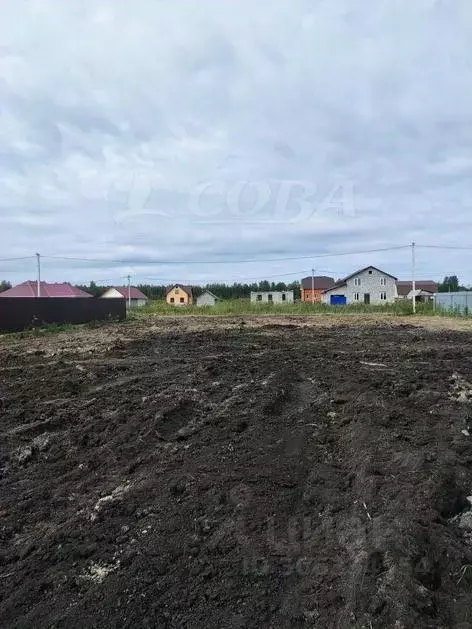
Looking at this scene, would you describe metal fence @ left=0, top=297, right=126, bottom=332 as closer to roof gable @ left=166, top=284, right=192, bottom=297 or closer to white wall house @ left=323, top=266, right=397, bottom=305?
white wall house @ left=323, top=266, right=397, bottom=305

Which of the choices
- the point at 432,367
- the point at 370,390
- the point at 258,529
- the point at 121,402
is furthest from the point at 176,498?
the point at 432,367

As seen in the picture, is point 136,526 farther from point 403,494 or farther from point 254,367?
point 254,367

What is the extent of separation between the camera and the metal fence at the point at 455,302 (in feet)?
103

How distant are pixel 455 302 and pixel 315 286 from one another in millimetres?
50431

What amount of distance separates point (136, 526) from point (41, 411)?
11.1 ft

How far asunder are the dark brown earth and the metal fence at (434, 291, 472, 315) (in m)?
26.8

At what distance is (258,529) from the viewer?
9.86 ft

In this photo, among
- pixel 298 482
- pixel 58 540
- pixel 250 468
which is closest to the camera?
pixel 58 540

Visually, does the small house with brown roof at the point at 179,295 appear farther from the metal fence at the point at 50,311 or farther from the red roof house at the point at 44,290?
the metal fence at the point at 50,311

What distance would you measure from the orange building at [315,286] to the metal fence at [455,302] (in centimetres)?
4185

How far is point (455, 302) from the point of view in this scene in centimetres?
3316

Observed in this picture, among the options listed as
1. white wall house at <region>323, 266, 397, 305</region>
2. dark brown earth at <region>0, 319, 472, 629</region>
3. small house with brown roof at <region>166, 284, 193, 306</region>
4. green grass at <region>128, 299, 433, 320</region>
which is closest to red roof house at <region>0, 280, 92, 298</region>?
green grass at <region>128, 299, 433, 320</region>

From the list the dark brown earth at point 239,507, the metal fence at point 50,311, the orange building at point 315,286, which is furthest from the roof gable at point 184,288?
the dark brown earth at point 239,507

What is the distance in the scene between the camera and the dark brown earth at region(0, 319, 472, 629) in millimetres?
2369
